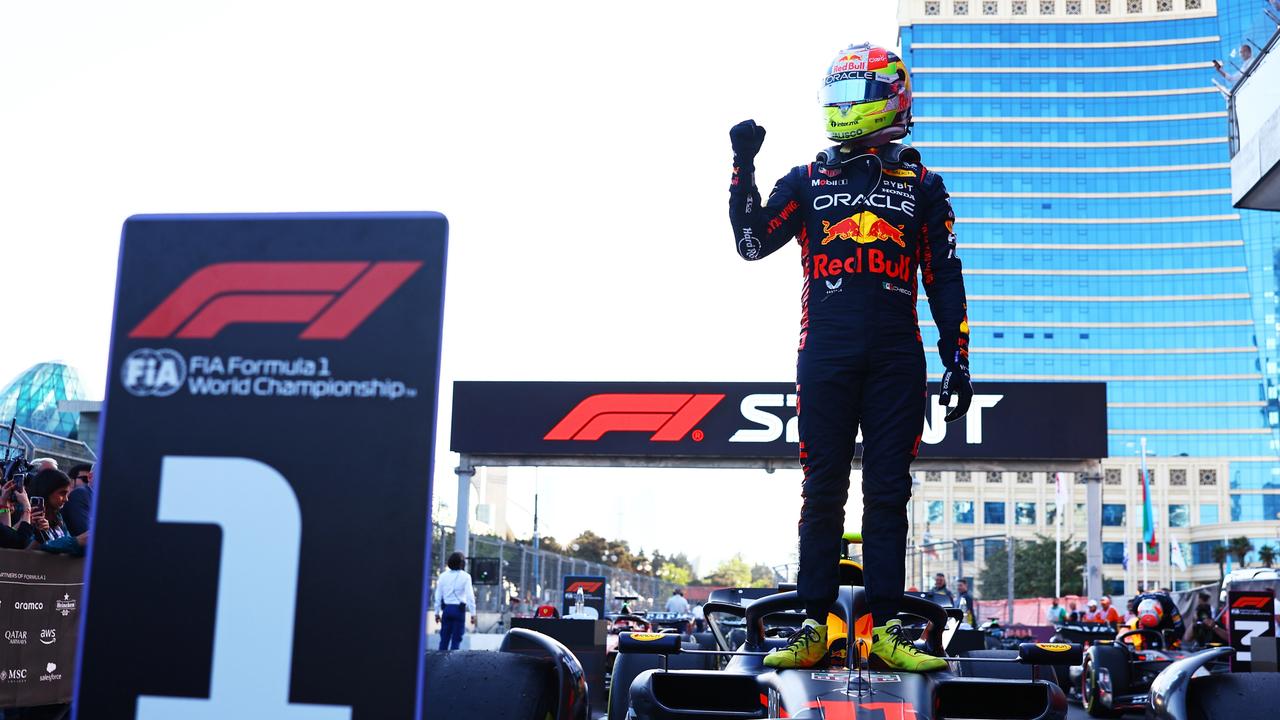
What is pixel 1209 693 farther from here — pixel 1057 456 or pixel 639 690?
pixel 1057 456

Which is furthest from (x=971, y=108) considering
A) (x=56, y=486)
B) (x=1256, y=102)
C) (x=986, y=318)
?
(x=56, y=486)

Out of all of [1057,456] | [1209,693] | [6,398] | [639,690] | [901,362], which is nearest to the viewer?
[1209,693]

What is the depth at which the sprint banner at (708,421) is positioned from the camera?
55.4 feet

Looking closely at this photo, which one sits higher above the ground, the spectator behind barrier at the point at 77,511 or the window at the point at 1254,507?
the window at the point at 1254,507

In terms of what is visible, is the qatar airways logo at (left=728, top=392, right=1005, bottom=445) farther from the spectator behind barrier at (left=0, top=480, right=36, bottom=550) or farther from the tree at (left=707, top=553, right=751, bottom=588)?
the tree at (left=707, top=553, right=751, bottom=588)

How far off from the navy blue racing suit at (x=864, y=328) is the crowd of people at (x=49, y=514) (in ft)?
12.6

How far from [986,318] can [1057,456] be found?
9632cm

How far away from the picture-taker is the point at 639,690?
146 inches

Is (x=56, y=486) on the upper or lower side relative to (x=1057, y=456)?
lower

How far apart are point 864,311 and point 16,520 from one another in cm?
577

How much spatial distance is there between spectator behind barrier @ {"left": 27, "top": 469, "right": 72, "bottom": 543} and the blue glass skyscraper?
102m

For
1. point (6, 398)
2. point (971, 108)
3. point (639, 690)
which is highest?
point (971, 108)

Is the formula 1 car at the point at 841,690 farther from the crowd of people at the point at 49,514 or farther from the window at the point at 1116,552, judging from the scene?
the window at the point at 1116,552

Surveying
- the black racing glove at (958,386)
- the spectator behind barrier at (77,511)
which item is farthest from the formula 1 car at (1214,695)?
the spectator behind barrier at (77,511)
